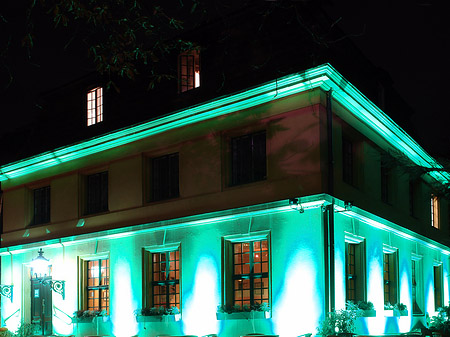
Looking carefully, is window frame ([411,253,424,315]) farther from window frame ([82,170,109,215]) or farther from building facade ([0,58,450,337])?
window frame ([82,170,109,215])

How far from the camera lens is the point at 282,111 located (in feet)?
50.3

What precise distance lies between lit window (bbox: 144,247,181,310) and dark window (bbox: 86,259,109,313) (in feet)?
6.90

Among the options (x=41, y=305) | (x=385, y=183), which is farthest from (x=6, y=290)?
(x=385, y=183)

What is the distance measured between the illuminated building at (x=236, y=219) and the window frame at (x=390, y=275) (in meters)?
0.04

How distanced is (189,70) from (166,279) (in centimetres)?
621

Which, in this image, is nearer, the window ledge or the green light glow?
the green light glow

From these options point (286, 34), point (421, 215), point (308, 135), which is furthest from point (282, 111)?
point (421, 215)

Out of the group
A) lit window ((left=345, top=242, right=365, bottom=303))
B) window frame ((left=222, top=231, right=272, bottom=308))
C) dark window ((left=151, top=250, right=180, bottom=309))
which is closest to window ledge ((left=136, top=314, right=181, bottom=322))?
dark window ((left=151, top=250, right=180, bottom=309))

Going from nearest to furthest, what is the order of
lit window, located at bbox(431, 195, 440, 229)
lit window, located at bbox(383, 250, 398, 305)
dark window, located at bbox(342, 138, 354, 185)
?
dark window, located at bbox(342, 138, 354, 185) < lit window, located at bbox(383, 250, 398, 305) < lit window, located at bbox(431, 195, 440, 229)

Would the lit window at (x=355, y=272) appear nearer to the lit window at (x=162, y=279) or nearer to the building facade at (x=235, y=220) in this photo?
the building facade at (x=235, y=220)

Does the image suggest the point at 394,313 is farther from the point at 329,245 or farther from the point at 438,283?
the point at 438,283

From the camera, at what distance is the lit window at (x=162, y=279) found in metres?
17.4

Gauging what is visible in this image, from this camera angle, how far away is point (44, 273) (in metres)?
21.6

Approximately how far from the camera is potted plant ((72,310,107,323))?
746 inches
